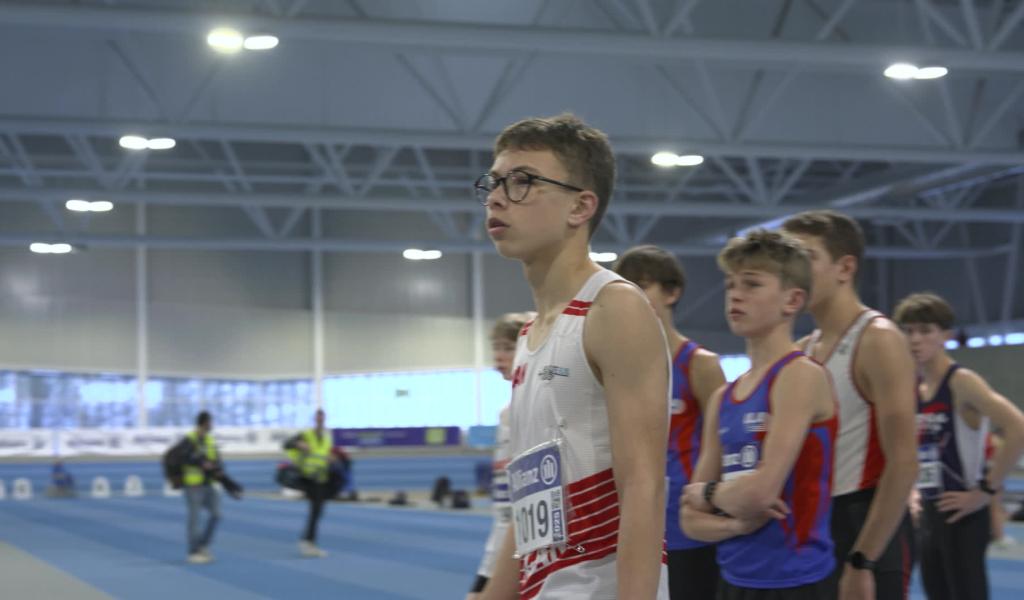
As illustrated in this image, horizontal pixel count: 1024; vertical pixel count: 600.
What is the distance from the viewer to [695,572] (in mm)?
4789

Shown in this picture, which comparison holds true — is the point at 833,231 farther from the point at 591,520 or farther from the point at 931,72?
the point at 931,72

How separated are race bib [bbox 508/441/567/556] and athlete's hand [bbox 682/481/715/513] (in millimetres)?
1103

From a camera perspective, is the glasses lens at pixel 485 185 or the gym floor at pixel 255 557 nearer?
the glasses lens at pixel 485 185

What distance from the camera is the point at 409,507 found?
25578 millimetres

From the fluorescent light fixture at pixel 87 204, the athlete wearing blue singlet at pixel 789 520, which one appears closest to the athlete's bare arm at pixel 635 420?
the athlete wearing blue singlet at pixel 789 520

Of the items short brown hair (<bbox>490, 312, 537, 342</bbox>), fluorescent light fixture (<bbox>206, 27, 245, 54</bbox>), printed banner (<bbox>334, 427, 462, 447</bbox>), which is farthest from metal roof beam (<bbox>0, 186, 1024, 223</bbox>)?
short brown hair (<bbox>490, 312, 537, 342</bbox>)

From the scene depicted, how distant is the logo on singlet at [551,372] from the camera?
285 centimetres

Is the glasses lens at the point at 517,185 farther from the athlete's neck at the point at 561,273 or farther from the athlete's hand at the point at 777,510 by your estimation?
the athlete's hand at the point at 777,510

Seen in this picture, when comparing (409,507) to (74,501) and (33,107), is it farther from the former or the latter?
(33,107)

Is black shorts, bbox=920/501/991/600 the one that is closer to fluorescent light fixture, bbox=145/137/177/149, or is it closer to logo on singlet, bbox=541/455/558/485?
logo on singlet, bbox=541/455/558/485

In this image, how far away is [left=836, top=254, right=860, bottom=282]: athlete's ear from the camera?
Answer: 14.4 ft

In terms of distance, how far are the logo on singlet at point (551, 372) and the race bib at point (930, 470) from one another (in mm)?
3478

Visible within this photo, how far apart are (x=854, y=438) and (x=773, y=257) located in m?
0.70

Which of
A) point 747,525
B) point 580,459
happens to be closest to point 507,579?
point 580,459
